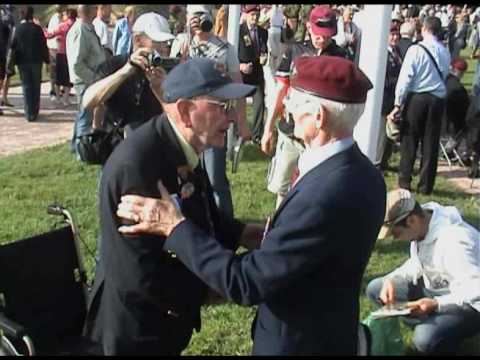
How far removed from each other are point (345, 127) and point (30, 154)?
7403 millimetres

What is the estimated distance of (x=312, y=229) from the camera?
223 cm

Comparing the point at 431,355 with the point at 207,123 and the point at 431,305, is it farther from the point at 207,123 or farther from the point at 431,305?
the point at 207,123

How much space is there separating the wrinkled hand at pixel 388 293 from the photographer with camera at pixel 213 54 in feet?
5.92

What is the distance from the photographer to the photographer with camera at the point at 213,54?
578 centimetres

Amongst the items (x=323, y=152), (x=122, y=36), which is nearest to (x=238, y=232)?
(x=323, y=152)

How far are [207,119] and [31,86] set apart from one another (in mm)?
9204

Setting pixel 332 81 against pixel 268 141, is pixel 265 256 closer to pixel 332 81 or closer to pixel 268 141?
pixel 332 81

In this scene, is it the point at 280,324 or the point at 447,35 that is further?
the point at 447,35

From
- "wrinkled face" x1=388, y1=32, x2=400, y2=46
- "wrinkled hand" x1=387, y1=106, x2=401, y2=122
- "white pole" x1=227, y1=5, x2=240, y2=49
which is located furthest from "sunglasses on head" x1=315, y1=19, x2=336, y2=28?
"wrinkled face" x1=388, y1=32, x2=400, y2=46

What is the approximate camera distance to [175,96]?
2.56 m

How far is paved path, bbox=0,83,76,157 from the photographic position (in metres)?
9.92

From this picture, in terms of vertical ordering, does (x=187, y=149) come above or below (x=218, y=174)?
above

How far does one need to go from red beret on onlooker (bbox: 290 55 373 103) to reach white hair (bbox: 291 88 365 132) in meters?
0.01

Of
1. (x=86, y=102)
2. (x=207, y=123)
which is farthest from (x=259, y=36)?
(x=207, y=123)
